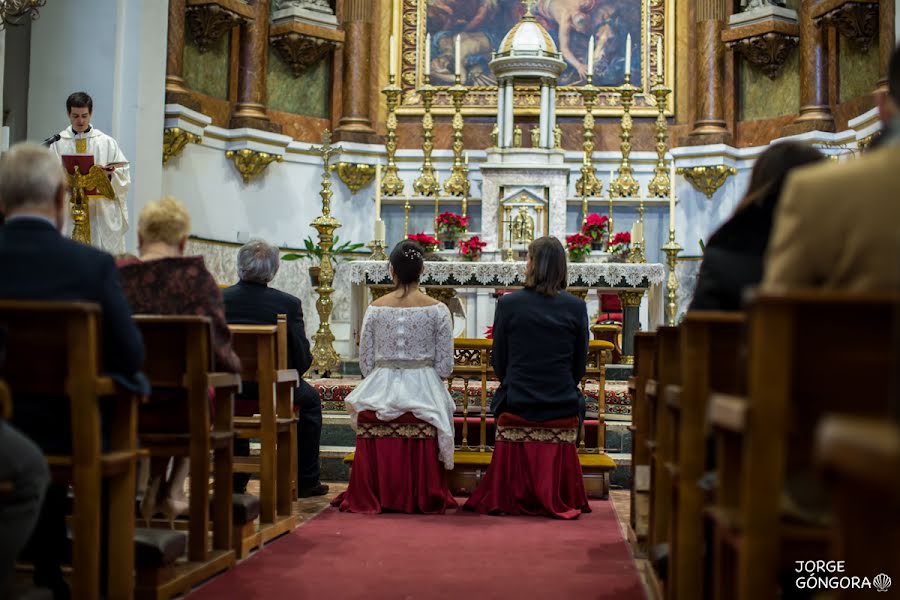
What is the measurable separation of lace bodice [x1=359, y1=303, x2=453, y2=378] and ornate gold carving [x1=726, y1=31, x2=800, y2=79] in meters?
7.28

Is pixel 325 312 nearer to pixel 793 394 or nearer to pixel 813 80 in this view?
pixel 813 80

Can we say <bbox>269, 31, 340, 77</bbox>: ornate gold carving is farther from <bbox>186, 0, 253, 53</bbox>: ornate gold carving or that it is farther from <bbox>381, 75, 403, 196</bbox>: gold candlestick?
<bbox>381, 75, 403, 196</bbox>: gold candlestick

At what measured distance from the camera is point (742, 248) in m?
3.24

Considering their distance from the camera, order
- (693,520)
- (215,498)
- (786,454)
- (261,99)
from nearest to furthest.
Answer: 1. (786,454)
2. (693,520)
3. (215,498)
4. (261,99)

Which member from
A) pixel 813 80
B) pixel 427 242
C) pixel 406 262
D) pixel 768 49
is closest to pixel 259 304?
pixel 406 262

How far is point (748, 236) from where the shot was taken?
3234 mm

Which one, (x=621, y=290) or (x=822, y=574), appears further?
(x=621, y=290)

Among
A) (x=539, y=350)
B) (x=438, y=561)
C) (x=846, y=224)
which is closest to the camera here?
(x=846, y=224)

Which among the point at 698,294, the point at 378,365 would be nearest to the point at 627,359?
the point at 378,365

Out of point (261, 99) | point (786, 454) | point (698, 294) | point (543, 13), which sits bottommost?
point (786, 454)

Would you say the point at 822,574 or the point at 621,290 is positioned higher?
the point at 621,290

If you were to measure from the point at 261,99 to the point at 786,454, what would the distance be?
33.8ft

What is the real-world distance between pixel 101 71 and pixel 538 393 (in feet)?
19.4

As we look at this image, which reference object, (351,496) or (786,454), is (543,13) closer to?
(351,496)
